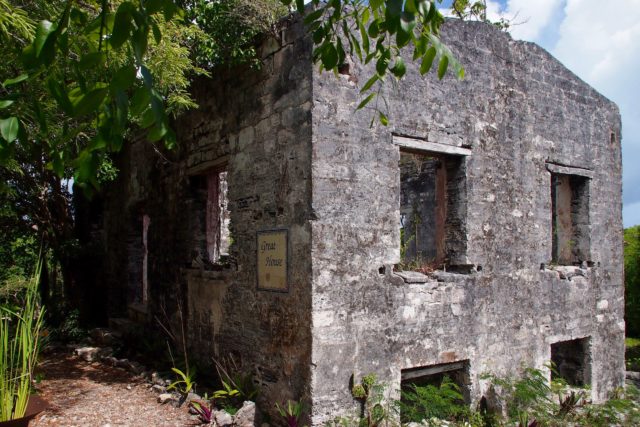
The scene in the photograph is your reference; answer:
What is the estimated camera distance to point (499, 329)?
20.8ft

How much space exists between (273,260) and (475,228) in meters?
2.38

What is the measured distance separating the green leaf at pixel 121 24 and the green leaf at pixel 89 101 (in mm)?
126

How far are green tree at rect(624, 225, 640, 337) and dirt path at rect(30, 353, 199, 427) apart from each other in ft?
41.7

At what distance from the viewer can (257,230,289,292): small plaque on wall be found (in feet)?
17.3

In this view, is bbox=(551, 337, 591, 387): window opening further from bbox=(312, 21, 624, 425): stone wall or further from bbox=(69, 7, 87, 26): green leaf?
bbox=(69, 7, 87, 26): green leaf

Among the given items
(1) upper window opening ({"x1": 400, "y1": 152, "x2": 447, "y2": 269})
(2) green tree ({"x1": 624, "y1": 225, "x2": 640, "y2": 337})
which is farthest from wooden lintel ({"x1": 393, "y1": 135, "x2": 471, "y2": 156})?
(2) green tree ({"x1": 624, "y1": 225, "x2": 640, "y2": 337})

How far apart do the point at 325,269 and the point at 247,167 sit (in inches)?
63.3

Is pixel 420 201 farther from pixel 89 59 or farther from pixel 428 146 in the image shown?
pixel 89 59

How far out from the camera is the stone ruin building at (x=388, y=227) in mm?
5129

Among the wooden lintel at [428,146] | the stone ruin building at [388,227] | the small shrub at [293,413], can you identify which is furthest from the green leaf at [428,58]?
the small shrub at [293,413]

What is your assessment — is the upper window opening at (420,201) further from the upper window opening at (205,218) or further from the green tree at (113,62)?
the green tree at (113,62)

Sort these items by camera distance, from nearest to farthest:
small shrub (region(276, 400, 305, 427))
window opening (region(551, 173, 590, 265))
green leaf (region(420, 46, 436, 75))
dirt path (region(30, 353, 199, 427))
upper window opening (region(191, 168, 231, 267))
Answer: green leaf (region(420, 46, 436, 75)) < small shrub (region(276, 400, 305, 427)) < dirt path (region(30, 353, 199, 427)) < upper window opening (region(191, 168, 231, 267)) < window opening (region(551, 173, 590, 265))

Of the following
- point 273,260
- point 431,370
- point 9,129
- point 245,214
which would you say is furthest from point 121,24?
point 431,370

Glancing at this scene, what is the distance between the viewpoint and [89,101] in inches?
54.7
